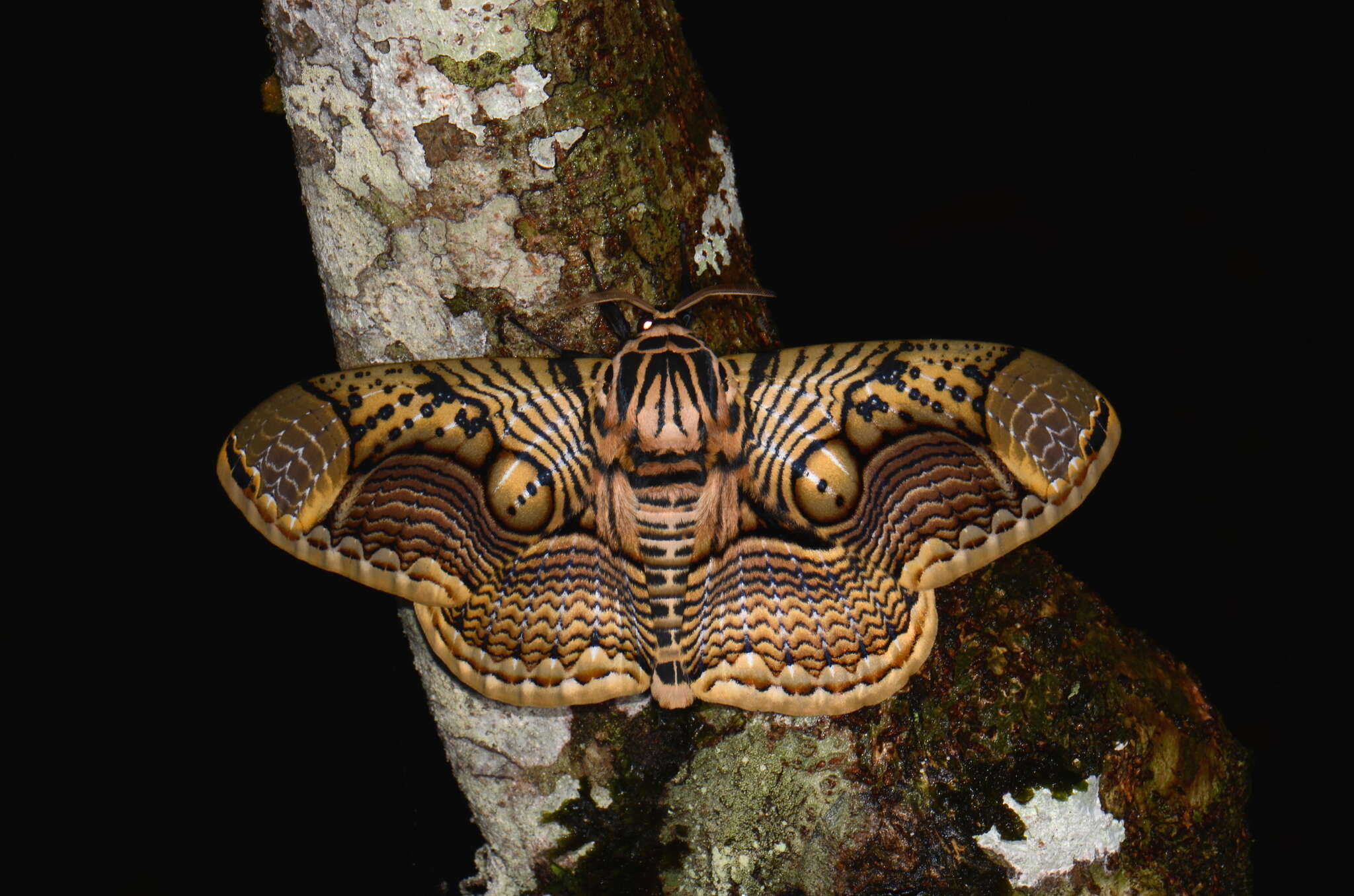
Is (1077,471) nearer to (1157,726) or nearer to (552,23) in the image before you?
(1157,726)

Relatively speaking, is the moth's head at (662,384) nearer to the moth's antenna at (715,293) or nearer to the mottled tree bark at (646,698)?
the moth's antenna at (715,293)

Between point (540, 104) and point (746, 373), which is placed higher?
point (540, 104)

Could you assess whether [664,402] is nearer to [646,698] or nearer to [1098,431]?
[646,698]

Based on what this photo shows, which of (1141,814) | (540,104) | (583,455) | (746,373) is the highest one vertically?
(540,104)

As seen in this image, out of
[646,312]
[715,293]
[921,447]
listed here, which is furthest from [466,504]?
[921,447]

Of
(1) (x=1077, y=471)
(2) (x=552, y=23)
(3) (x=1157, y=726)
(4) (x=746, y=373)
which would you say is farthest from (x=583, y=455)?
(3) (x=1157, y=726)

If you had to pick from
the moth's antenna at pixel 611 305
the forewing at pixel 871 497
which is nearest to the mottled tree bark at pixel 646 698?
the moth's antenna at pixel 611 305
